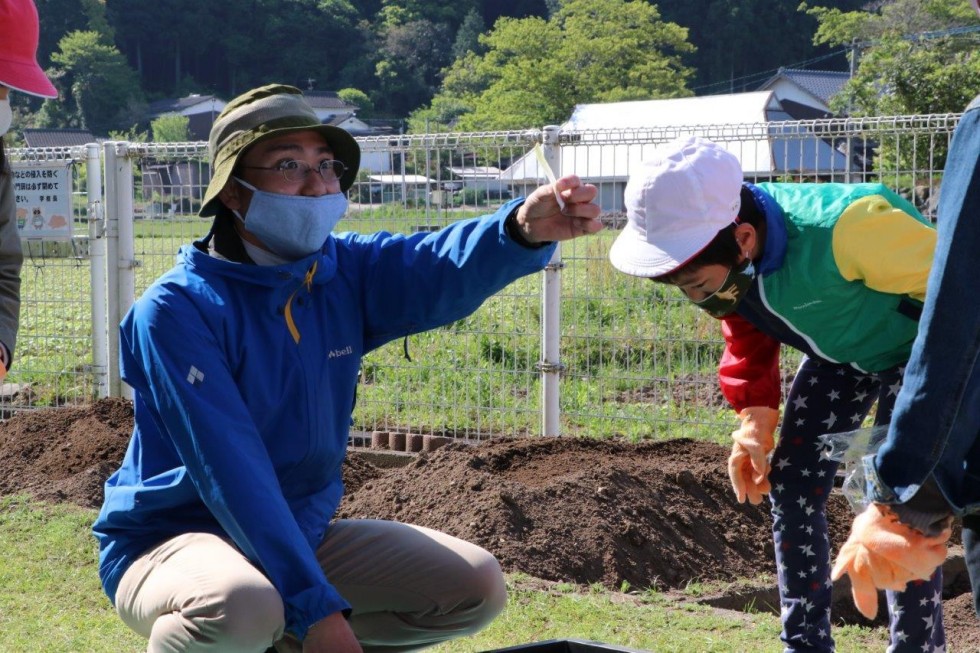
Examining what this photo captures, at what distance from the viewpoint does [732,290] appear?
11.3ft

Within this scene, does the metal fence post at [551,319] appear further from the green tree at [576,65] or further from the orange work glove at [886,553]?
the green tree at [576,65]

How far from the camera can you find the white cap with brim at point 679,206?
3.27m

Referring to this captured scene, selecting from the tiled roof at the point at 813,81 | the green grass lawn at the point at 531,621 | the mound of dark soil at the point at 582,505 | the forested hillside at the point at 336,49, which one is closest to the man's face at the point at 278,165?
the green grass lawn at the point at 531,621

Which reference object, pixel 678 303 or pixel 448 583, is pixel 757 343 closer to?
pixel 448 583

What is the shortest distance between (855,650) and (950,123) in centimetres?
310

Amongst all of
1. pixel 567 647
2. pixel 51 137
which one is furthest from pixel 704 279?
pixel 51 137

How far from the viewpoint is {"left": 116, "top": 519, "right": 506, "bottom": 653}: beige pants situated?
300 centimetres

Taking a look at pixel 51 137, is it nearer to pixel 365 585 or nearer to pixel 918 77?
pixel 918 77

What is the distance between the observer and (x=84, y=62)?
10144 centimetres

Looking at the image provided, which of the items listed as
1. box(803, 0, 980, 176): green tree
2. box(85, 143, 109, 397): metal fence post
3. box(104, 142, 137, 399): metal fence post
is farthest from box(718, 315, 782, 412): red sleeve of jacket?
box(803, 0, 980, 176): green tree

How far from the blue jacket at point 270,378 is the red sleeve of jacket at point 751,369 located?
0.89m

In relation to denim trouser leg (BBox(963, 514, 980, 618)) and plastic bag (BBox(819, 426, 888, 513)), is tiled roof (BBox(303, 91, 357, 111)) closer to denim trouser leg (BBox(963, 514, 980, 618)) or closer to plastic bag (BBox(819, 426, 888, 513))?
plastic bag (BBox(819, 426, 888, 513))

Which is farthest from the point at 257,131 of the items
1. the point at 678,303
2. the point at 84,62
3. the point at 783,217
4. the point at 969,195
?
the point at 84,62

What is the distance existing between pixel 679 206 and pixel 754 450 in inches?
38.5
